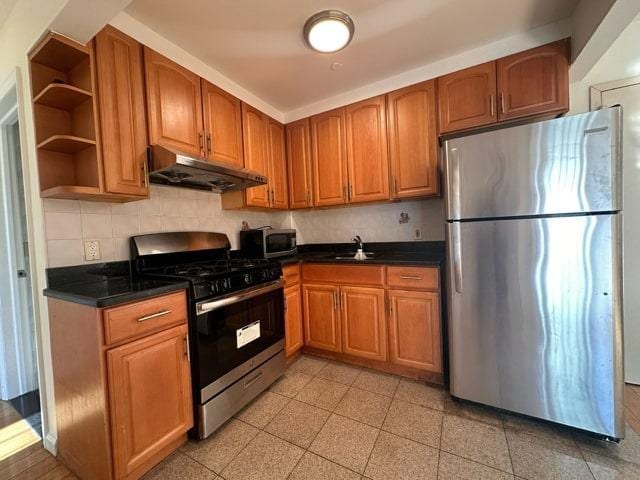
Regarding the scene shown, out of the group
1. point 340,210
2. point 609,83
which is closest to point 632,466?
point 609,83

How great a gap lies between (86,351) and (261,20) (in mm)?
1948

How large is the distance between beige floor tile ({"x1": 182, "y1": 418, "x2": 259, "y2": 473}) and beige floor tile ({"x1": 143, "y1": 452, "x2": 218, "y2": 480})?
3 centimetres

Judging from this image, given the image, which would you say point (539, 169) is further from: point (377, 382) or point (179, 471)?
point (179, 471)

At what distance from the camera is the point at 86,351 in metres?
1.13

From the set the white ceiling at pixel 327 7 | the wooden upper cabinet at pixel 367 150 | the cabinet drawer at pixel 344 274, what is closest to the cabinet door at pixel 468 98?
the white ceiling at pixel 327 7

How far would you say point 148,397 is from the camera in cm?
121

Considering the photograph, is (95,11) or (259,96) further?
(259,96)

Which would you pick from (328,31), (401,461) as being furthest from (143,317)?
(328,31)

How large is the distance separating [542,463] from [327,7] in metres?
2.59

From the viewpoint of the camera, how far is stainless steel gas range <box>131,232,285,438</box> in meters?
1.41

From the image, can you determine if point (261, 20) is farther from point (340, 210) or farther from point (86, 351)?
point (86, 351)

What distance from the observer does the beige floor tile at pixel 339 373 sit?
2.02 m

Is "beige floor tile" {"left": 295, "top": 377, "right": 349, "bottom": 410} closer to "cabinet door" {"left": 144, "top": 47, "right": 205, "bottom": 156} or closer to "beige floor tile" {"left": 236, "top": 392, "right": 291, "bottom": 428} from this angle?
"beige floor tile" {"left": 236, "top": 392, "right": 291, "bottom": 428}

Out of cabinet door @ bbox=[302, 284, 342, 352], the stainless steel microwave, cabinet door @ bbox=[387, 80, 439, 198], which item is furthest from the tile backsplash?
cabinet door @ bbox=[387, 80, 439, 198]
